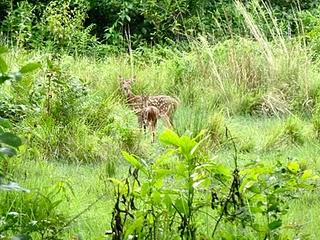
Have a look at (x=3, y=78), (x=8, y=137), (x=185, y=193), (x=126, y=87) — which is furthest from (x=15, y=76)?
(x=126, y=87)

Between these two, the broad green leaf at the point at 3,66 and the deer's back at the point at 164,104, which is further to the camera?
the deer's back at the point at 164,104

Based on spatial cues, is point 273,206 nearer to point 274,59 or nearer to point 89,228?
point 89,228

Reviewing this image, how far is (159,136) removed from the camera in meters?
2.05

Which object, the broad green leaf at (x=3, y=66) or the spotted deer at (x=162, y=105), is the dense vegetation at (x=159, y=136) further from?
the spotted deer at (x=162, y=105)

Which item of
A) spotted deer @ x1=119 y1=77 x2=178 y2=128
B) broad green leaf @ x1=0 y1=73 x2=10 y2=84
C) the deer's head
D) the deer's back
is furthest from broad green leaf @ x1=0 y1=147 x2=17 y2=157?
the deer's head

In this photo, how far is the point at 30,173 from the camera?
4.66 m

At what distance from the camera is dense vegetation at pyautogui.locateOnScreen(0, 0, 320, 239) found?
2.18 m

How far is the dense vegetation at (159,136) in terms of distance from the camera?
2.18 metres

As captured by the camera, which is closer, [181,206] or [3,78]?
[3,78]

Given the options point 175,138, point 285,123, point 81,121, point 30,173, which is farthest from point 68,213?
point 285,123

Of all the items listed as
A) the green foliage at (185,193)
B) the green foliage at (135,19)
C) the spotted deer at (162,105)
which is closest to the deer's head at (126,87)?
the spotted deer at (162,105)

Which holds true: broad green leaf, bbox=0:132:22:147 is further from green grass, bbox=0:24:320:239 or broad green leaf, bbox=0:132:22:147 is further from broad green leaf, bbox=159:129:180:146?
green grass, bbox=0:24:320:239

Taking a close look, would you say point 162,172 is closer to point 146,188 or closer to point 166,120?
point 146,188

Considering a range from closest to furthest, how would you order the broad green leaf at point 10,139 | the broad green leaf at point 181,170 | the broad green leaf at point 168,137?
the broad green leaf at point 10,139, the broad green leaf at point 168,137, the broad green leaf at point 181,170
